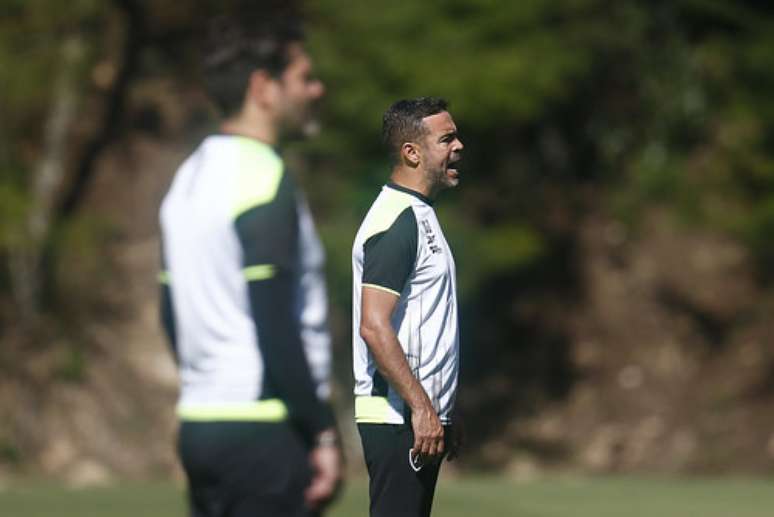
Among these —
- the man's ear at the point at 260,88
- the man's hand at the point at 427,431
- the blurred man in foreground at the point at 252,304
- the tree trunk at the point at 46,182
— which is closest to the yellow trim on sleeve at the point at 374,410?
the man's hand at the point at 427,431

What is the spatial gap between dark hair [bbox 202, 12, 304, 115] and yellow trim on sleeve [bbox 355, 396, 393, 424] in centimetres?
156

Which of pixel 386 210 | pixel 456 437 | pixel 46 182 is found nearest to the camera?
pixel 386 210

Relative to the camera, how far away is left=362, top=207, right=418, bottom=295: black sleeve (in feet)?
18.9

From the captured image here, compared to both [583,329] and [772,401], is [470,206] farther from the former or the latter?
[772,401]

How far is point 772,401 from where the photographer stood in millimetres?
26125

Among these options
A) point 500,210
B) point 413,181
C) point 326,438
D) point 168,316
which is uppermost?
point 413,181

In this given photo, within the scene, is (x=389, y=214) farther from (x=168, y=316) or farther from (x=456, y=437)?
(x=168, y=316)

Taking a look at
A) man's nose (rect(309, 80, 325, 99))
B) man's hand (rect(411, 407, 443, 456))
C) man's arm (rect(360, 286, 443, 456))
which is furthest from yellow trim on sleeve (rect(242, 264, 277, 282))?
man's hand (rect(411, 407, 443, 456))

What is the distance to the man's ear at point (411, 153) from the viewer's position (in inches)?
233

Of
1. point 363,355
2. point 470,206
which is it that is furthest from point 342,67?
point 363,355

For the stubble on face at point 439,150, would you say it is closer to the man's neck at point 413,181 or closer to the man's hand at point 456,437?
the man's neck at point 413,181

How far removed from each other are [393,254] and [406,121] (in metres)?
0.48

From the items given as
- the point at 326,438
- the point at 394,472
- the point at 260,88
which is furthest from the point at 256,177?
the point at 394,472

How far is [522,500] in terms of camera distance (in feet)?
53.3
